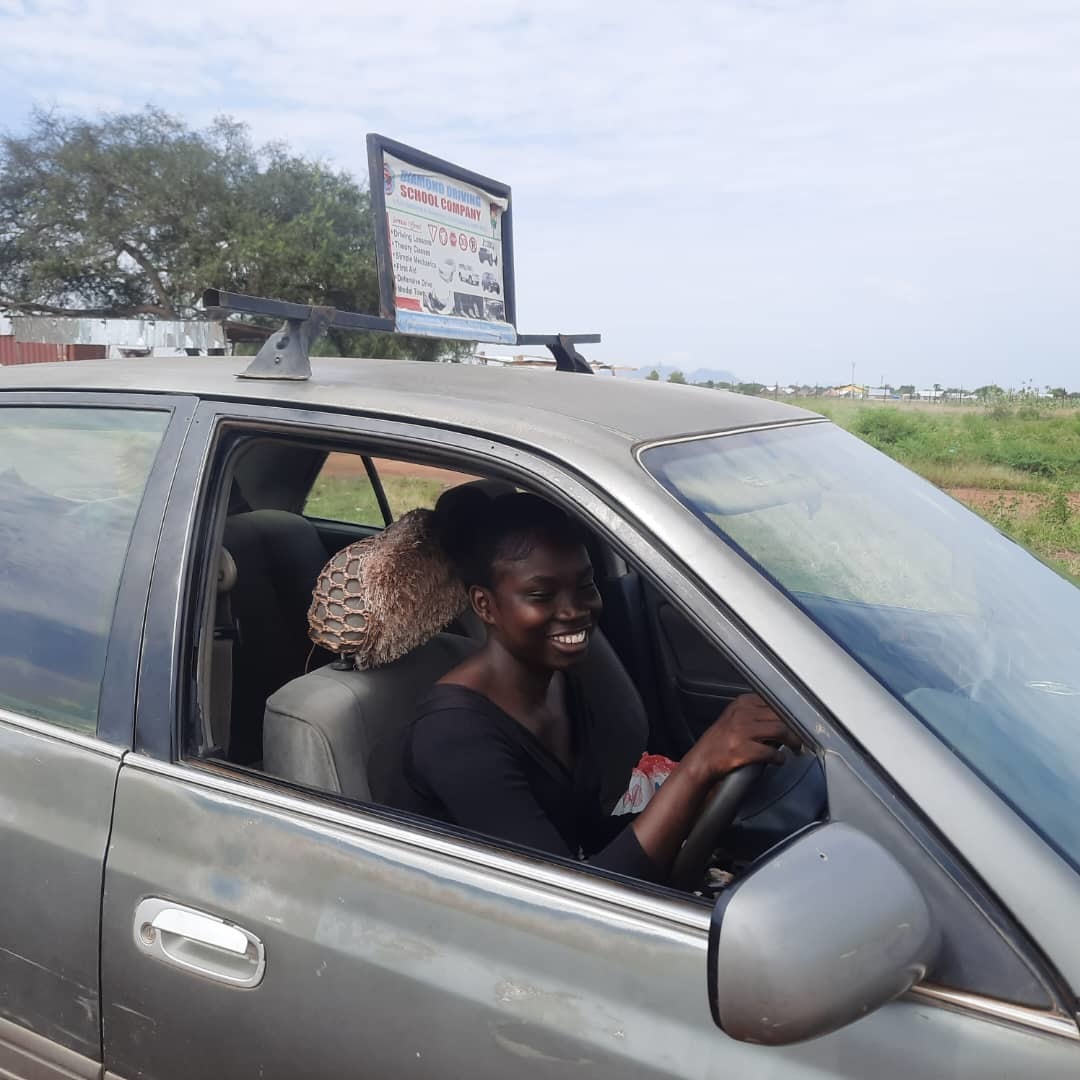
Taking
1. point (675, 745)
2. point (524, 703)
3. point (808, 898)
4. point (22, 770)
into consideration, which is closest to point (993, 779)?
point (808, 898)

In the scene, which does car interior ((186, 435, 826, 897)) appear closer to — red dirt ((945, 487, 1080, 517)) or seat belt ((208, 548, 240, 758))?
seat belt ((208, 548, 240, 758))

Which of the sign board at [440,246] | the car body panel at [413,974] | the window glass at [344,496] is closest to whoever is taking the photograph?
the car body panel at [413,974]

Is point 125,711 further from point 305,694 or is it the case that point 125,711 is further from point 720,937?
point 720,937

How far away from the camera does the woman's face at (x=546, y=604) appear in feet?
6.43

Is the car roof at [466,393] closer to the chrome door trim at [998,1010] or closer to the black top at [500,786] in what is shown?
the black top at [500,786]

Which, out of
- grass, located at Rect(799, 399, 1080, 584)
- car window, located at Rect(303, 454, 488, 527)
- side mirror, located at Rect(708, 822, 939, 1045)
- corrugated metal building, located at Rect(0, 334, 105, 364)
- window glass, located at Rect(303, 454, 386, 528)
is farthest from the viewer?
corrugated metal building, located at Rect(0, 334, 105, 364)

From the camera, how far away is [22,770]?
68.0 inches

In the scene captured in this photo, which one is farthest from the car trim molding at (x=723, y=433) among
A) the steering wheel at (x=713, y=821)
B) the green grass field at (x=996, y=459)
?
the green grass field at (x=996, y=459)

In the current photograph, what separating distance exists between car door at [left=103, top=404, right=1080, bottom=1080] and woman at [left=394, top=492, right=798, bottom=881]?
0.22 m

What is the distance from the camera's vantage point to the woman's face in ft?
6.43

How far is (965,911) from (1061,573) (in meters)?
1.26

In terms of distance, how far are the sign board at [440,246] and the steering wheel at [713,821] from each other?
1.05m

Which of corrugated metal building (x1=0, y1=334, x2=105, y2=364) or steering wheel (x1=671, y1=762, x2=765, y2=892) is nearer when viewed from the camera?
steering wheel (x1=671, y1=762, x2=765, y2=892)

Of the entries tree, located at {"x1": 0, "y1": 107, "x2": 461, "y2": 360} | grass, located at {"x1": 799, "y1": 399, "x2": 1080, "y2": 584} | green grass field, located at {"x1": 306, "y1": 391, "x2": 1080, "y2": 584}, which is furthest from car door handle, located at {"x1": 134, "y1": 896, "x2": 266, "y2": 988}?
tree, located at {"x1": 0, "y1": 107, "x2": 461, "y2": 360}
